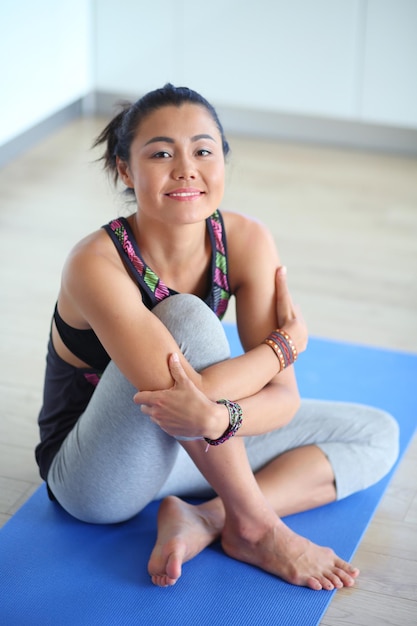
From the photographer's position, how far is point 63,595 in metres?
1.73

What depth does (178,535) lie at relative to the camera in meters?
1.80

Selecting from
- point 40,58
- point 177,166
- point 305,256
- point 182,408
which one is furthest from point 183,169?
point 40,58

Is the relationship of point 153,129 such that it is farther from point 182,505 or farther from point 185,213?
point 182,505

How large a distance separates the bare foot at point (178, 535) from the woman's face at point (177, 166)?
554 mm

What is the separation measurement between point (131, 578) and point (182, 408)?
0.38 m

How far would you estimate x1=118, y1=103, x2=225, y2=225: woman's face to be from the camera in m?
1.73

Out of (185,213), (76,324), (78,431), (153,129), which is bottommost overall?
(78,431)

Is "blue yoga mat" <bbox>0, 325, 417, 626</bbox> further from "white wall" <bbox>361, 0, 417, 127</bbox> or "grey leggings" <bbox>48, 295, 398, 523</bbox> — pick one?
"white wall" <bbox>361, 0, 417, 127</bbox>

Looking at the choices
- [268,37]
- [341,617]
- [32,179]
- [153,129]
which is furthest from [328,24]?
[341,617]

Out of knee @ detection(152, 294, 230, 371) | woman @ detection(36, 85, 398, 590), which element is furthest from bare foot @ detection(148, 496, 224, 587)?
knee @ detection(152, 294, 230, 371)

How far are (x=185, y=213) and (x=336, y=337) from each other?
1155mm

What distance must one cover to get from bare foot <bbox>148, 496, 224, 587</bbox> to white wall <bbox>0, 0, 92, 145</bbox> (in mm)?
2384

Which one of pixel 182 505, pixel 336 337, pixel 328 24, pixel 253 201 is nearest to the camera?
pixel 182 505

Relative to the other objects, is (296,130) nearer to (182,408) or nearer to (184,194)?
(184,194)
